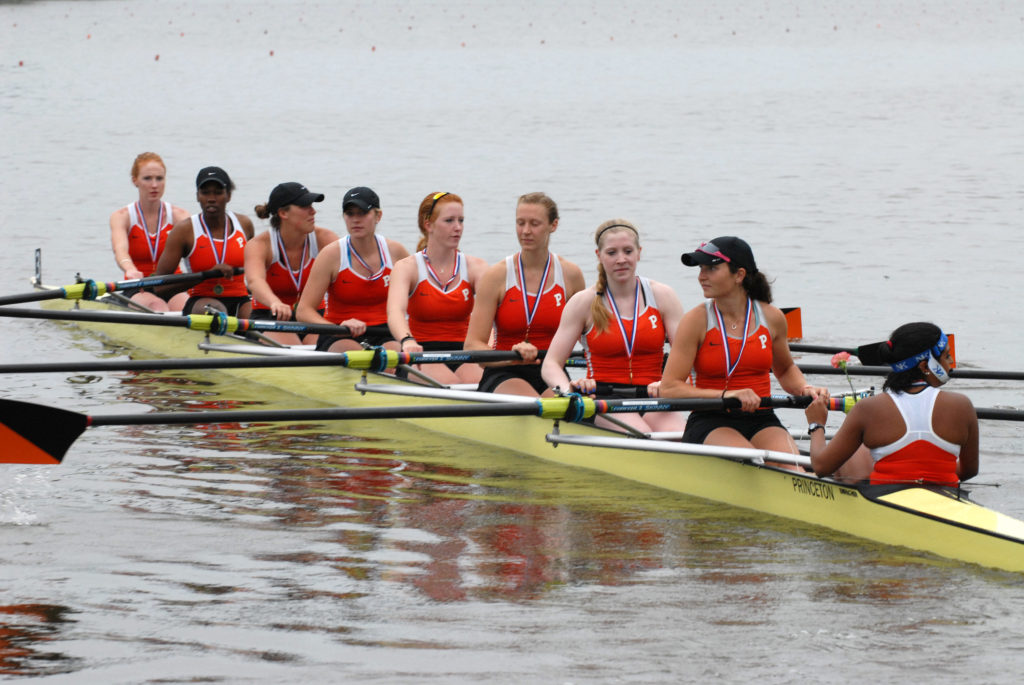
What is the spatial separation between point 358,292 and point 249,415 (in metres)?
2.99

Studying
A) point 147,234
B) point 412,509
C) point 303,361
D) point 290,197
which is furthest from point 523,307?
point 147,234

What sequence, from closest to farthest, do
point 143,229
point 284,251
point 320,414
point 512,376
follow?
point 320,414 < point 512,376 < point 284,251 < point 143,229

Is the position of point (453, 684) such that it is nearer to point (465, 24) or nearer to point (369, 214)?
point (369, 214)

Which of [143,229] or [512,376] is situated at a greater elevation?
[143,229]

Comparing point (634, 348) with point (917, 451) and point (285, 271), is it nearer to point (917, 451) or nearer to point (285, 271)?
point (917, 451)

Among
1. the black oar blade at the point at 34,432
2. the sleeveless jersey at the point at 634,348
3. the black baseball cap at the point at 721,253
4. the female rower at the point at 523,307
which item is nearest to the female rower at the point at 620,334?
the sleeveless jersey at the point at 634,348

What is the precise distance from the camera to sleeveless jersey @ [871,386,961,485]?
6.34 meters

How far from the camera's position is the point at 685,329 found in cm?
733

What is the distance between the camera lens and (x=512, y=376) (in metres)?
8.95

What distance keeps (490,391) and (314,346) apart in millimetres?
2062

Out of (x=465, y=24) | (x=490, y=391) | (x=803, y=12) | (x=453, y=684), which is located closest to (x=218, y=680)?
(x=453, y=684)

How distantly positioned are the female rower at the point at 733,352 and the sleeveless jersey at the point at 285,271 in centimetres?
423

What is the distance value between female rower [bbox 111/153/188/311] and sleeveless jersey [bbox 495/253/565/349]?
4549 mm

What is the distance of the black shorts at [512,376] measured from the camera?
895 cm
